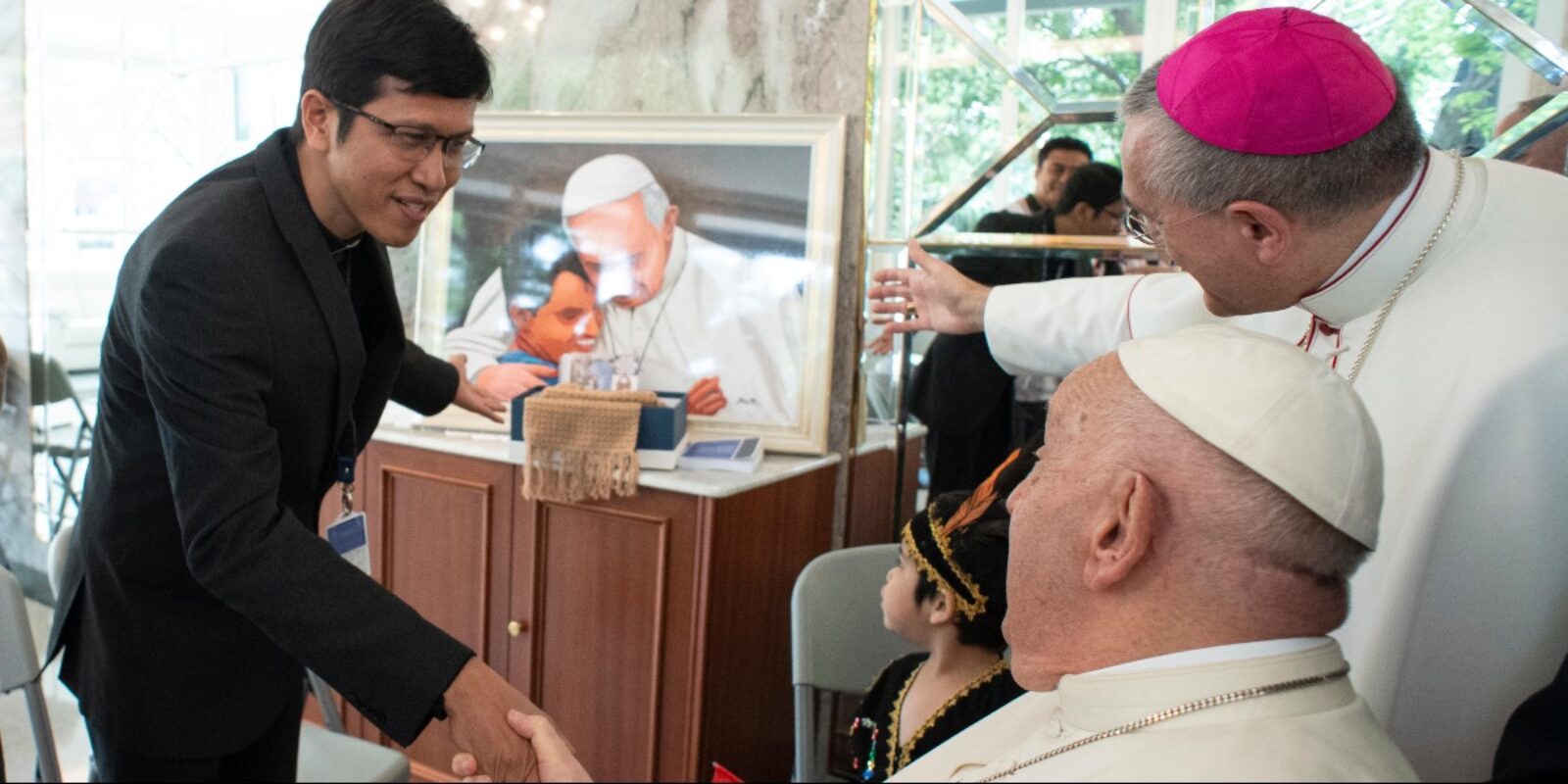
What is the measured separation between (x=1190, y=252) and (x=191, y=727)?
1.76 metres

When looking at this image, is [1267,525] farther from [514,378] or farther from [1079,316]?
[514,378]

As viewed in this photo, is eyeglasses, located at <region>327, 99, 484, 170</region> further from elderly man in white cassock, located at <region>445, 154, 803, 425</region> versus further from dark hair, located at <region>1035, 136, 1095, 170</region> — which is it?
dark hair, located at <region>1035, 136, 1095, 170</region>

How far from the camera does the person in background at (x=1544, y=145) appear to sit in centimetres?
224

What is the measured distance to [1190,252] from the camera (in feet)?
4.94

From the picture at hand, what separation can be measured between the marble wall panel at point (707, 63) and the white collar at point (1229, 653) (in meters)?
2.10

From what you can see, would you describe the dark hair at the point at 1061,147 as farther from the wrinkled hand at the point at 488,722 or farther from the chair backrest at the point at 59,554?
the chair backrest at the point at 59,554

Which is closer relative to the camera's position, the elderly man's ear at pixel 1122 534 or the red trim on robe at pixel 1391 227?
the elderly man's ear at pixel 1122 534

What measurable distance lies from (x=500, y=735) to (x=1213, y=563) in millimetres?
907

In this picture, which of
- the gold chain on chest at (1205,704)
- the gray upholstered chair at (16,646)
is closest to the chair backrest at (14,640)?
the gray upholstered chair at (16,646)

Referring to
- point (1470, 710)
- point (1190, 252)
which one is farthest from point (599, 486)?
point (1470, 710)

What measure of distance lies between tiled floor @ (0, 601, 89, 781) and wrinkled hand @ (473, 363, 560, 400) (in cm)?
136

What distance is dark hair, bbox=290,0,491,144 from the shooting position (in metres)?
1.74

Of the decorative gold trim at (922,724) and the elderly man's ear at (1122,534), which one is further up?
the elderly man's ear at (1122,534)

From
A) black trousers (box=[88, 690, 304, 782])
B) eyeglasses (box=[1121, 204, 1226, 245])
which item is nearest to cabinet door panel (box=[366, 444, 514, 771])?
black trousers (box=[88, 690, 304, 782])
